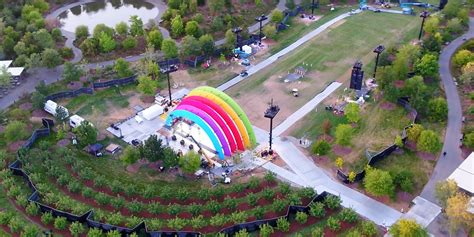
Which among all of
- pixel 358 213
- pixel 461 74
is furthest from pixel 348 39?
pixel 358 213

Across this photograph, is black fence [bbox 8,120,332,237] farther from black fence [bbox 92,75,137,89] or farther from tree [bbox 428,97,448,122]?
black fence [bbox 92,75,137,89]

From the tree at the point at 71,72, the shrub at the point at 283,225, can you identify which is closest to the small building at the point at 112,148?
the tree at the point at 71,72

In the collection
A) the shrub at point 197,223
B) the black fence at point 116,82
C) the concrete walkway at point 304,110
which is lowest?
the concrete walkway at point 304,110

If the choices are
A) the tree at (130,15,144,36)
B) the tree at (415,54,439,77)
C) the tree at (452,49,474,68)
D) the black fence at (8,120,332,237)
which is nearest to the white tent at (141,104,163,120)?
the black fence at (8,120,332,237)

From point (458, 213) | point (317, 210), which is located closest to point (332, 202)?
point (317, 210)

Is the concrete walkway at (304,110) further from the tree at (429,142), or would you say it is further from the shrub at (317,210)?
the tree at (429,142)

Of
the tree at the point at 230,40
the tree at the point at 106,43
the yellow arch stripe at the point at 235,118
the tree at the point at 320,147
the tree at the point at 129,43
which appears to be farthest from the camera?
the tree at the point at 129,43
